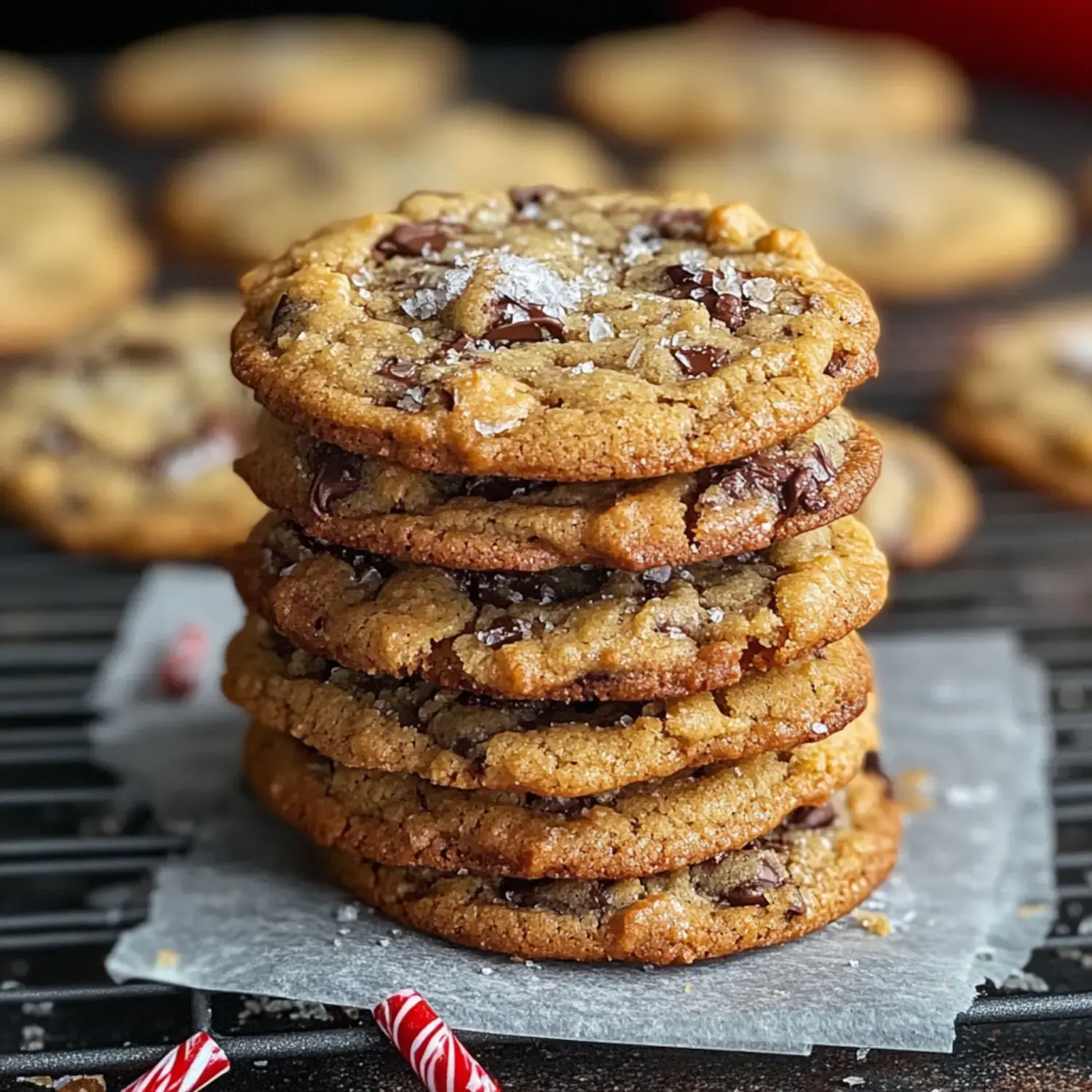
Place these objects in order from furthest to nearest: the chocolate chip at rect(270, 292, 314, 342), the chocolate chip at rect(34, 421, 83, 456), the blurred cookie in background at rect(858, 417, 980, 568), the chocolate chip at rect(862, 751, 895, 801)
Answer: the chocolate chip at rect(34, 421, 83, 456)
the blurred cookie in background at rect(858, 417, 980, 568)
the chocolate chip at rect(862, 751, 895, 801)
the chocolate chip at rect(270, 292, 314, 342)

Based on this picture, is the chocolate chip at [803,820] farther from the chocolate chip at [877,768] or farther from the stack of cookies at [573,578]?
the chocolate chip at [877,768]

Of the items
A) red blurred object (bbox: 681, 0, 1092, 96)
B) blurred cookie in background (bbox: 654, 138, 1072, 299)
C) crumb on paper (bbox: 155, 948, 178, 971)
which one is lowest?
crumb on paper (bbox: 155, 948, 178, 971)

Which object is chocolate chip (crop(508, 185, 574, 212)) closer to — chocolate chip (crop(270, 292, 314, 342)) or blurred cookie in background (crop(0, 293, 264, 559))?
chocolate chip (crop(270, 292, 314, 342))

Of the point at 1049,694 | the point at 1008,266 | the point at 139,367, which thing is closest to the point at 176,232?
the point at 139,367

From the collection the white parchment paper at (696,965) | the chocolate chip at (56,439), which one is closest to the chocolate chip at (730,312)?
the white parchment paper at (696,965)

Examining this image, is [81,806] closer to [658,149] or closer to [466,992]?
[466,992]

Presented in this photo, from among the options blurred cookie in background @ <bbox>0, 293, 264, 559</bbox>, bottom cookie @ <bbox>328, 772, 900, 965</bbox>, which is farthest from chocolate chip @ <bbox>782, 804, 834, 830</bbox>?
blurred cookie in background @ <bbox>0, 293, 264, 559</bbox>

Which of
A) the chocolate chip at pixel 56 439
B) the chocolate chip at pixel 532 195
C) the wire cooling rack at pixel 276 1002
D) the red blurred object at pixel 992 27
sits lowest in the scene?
the wire cooling rack at pixel 276 1002

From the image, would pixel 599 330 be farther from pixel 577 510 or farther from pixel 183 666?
pixel 183 666
